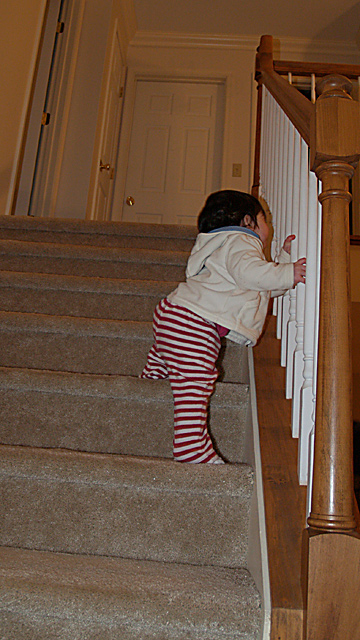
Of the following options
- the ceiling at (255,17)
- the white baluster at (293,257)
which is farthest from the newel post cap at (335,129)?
the ceiling at (255,17)

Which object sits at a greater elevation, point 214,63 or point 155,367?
point 214,63

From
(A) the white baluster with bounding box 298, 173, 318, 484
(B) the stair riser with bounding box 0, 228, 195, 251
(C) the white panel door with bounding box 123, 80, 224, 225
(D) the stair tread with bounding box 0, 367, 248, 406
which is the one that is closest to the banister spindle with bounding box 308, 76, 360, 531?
(A) the white baluster with bounding box 298, 173, 318, 484

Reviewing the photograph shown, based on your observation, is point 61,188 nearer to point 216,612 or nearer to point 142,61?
point 142,61

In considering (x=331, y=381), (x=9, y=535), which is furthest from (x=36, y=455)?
(x=331, y=381)

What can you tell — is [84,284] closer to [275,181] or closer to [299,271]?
[275,181]

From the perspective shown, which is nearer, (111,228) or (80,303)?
(80,303)

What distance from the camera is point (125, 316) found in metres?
1.96

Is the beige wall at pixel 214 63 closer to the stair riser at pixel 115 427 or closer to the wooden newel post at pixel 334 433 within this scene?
the stair riser at pixel 115 427

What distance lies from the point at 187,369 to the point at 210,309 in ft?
0.58

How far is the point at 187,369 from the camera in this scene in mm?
1409

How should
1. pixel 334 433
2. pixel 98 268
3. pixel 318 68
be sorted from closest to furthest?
pixel 334 433 < pixel 98 268 < pixel 318 68

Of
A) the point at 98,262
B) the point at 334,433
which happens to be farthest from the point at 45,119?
the point at 334,433

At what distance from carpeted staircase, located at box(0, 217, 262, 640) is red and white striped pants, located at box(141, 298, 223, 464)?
0.06 meters

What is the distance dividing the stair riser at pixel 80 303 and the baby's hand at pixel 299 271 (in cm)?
80
